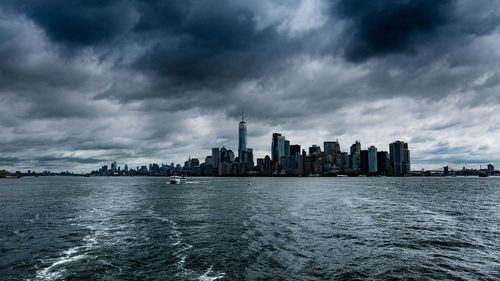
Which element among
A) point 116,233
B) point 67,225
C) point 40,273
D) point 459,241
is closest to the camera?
point 40,273

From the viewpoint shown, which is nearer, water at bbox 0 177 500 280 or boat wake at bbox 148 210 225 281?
boat wake at bbox 148 210 225 281

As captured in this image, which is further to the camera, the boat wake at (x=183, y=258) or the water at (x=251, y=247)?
the water at (x=251, y=247)

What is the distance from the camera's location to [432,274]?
88.2 ft

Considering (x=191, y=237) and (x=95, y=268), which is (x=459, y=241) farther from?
(x=95, y=268)

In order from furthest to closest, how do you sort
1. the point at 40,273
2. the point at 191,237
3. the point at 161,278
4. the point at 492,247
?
the point at 191,237 < the point at 492,247 < the point at 40,273 < the point at 161,278

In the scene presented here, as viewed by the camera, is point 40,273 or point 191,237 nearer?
point 40,273

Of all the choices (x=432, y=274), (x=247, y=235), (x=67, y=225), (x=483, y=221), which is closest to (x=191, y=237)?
(x=247, y=235)

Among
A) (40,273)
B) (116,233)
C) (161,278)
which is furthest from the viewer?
(116,233)

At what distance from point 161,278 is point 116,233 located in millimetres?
22375

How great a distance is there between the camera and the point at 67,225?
51844 mm

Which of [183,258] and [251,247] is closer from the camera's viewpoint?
[183,258]

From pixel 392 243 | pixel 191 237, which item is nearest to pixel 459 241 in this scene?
pixel 392 243

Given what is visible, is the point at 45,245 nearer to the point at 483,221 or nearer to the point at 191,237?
the point at 191,237

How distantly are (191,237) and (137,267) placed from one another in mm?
12969
